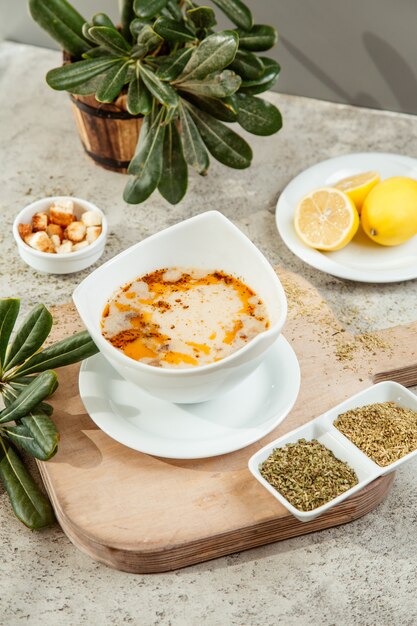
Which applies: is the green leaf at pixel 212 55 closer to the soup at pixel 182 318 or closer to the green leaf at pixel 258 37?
the green leaf at pixel 258 37

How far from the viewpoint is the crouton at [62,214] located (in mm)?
1921

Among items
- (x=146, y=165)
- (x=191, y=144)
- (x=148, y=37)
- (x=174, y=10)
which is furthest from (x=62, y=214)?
(x=174, y=10)

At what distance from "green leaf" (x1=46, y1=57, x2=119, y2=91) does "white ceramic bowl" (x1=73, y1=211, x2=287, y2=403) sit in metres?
0.51

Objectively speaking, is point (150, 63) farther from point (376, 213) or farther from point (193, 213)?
point (376, 213)

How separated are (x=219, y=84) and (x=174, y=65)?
11 cm

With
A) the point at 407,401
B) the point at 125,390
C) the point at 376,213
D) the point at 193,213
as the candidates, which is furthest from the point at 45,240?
the point at 407,401

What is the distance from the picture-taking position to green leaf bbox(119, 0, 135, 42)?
1.90 meters

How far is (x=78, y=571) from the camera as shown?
1352 mm

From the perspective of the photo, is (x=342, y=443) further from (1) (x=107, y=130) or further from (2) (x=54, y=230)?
(1) (x=107, y=130)

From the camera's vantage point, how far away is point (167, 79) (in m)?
1.80

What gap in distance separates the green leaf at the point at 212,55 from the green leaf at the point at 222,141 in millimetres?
144

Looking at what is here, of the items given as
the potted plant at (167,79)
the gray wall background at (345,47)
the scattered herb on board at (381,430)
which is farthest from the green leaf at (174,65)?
the scattered herb on board at (381,430)

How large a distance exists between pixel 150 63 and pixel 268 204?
1.57 feet

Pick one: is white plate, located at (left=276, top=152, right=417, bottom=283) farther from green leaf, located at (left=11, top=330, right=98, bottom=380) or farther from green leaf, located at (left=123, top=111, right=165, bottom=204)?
green leaf, located at (left=11, top=330, right=98, bottom=380)
